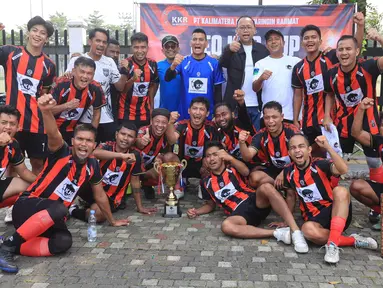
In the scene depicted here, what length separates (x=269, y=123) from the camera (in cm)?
503

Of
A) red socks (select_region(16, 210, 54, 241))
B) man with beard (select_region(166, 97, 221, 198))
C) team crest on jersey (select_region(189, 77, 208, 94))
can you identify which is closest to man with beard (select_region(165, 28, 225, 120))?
team crest on jersey (select_region(189, 77, 208, 94))

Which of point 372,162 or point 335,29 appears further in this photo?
point 335,29

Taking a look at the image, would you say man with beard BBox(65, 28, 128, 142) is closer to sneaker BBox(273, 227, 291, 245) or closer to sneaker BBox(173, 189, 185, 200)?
sneaker BBox(173, 189, 185, 200)

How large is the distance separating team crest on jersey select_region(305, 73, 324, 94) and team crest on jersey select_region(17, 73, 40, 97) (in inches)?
140

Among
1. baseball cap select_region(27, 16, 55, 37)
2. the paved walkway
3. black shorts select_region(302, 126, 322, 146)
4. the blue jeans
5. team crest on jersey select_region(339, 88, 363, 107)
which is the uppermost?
baseball cap select_region(27, 16, 55, 37)

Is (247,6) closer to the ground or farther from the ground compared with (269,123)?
farther from the ground

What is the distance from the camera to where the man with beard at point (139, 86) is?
6137 millimetres

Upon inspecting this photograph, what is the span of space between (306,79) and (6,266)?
4234 millimetres

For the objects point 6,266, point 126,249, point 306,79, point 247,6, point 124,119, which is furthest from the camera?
point 247,6

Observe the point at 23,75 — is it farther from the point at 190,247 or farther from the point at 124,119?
the point at 190,247

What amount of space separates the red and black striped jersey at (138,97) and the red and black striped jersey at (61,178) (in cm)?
204

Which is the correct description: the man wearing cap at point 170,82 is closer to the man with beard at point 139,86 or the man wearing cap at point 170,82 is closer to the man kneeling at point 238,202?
the man with beard at point 139,86

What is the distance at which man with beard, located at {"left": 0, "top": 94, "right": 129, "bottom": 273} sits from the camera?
151 inches

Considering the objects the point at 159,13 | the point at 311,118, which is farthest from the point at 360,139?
the point at 159,13
